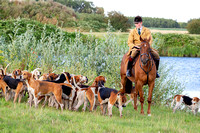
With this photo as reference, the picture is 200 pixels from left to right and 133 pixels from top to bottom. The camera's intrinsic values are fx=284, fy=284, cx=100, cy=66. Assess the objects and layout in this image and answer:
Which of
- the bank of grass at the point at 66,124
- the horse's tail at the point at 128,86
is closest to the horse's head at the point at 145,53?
the bank of grass at the point at 66,124

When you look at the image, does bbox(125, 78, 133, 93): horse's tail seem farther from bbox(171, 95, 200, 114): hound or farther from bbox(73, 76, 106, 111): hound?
bbox(73, 76, 106, 111): hound

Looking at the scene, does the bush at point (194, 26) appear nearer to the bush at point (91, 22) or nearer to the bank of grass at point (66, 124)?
the bush at point (91, 22)

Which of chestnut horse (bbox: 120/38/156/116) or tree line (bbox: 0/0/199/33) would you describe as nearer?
chestnut horse (bbox: 120/38/156/116)

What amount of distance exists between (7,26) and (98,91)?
44.0 feet

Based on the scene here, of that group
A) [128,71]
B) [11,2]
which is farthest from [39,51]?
[11,2]

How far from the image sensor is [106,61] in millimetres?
12766

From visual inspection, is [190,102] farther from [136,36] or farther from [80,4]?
[80,4]

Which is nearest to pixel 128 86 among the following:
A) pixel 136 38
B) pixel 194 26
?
pixel 136 38

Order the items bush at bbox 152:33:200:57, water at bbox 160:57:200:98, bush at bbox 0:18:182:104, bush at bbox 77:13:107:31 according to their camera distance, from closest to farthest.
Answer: bush at bbox 0:18:182:104 < water at bbox 160:57:200:98 < bush at bbox 152:33:200:57 < bush at bbox 77:13:107:31

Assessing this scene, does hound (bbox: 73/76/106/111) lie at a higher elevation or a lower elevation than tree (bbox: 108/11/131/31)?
lower

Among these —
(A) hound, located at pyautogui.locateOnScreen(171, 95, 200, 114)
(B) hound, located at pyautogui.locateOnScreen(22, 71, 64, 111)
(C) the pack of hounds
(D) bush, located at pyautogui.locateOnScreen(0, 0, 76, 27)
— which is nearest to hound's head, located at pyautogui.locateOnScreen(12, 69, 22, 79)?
(C) the pack of hounds

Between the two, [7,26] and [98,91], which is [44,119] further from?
[7,26]

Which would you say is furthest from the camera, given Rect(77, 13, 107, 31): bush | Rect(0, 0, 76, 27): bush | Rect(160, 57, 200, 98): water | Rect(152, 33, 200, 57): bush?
Rect(0, 0, 76, 27): bush

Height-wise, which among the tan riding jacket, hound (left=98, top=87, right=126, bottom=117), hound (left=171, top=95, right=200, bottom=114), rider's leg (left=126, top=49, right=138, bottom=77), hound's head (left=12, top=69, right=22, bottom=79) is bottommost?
hound (left=171, top=95, right=200, bottom=114)
